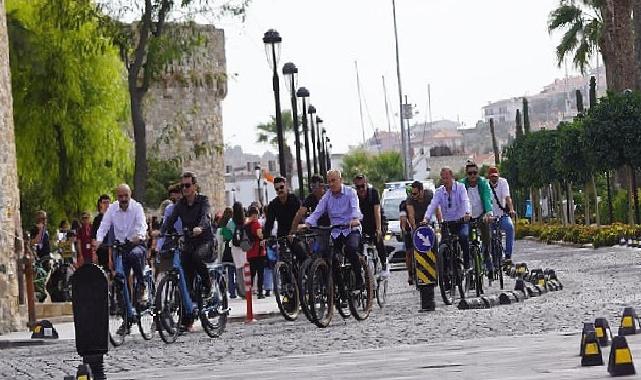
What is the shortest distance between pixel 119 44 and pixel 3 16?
529 inches

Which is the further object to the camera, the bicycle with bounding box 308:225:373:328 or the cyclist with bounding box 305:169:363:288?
the cyclist with bounding box 305:169:363:288

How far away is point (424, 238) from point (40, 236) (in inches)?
533

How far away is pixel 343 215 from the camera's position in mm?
20188

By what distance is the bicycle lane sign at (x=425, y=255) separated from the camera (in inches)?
840

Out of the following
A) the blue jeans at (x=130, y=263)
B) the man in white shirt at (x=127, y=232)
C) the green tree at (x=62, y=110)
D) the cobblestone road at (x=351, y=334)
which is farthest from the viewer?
the green tree at (x=62, y=110)

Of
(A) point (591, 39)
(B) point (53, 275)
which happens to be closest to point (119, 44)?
A: (B) point (53, 275)

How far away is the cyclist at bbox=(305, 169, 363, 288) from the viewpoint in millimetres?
20094

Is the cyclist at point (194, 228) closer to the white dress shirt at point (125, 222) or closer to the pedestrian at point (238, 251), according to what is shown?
the white dress shirt at point (125, 222)

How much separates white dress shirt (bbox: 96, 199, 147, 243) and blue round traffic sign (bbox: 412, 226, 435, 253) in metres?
3.30

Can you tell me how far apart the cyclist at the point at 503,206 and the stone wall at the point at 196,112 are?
146 feet

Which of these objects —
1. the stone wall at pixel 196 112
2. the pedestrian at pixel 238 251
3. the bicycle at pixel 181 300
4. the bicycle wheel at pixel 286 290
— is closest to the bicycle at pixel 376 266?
the bicycle wheel at pixel 286 290

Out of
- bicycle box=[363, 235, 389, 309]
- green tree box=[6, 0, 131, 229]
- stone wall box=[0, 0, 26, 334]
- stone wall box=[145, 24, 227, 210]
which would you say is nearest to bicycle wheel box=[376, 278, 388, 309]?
bicycle box=[363, 235, 389, 309]

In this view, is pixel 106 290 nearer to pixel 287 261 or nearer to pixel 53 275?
pixel 287 261

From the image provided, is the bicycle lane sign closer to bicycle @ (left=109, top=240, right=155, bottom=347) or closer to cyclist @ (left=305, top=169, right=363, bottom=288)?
cyclist @ (left=305, top=169, right=363, bottom=288)
